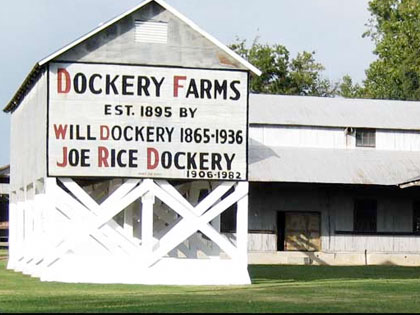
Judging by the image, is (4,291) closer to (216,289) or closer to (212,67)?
(216,289)

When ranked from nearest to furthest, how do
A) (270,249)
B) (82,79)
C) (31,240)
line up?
(82,79)
(31,240)
(270,249)

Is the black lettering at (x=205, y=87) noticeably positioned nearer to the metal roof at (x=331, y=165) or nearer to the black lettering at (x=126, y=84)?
the black lettering at (x=126, y=84)

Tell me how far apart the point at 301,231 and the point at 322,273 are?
9.30m

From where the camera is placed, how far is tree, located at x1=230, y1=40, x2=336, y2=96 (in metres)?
87.6

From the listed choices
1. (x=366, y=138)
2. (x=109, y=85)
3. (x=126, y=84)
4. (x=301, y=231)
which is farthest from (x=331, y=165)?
(x=109, y=85)

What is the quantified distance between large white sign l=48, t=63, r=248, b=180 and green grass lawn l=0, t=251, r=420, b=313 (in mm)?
3682

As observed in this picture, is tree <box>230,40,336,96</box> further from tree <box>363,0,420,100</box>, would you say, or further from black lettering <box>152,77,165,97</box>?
black lettering <box>152,77,165,97</box>

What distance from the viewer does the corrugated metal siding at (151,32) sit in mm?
34500

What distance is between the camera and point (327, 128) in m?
53.8

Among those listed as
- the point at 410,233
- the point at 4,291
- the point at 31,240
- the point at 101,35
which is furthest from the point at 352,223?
the point at 4,291

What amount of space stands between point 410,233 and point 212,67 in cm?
2031

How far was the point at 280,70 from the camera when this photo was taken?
88.8m

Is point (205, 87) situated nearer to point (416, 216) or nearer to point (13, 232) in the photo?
point (13, 232)

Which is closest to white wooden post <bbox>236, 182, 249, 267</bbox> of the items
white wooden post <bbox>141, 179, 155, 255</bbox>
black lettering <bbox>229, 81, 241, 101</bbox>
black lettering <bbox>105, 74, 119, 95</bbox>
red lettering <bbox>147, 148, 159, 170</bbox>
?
white wooden post <bbox>141, 179, 155, 255</bbox>
